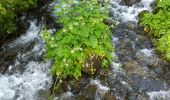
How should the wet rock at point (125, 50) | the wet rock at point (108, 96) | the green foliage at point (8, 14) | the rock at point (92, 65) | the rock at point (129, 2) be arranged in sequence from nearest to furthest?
the wet rock at point (108, 96), the rock at point (92, 65), the wet rock at point (125, 50), the green foliage at point (8, 14), the rock at point (129, 2)

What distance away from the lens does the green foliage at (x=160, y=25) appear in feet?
30.9

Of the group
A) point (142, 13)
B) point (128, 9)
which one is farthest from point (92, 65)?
point (128, 9)

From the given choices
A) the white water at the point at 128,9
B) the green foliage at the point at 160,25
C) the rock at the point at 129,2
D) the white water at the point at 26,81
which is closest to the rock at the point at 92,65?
the white water at the point at 26,81

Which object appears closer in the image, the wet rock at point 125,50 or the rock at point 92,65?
the rock at point 92,65

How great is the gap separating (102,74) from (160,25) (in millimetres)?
2918

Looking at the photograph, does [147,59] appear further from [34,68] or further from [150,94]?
[34,68]

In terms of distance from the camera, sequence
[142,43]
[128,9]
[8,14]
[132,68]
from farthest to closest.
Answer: [128,9] → [8,14] → [142,43] → [132,68]

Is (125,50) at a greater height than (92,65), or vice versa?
(92,65)

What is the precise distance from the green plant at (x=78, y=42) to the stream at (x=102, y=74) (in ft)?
1.22

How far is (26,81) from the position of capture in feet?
27.3

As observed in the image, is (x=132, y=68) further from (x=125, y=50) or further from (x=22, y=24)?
(x=22, y=24)

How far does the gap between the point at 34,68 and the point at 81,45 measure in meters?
1.54

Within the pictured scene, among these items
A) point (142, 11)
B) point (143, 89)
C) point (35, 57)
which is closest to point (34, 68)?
point (35, 57)

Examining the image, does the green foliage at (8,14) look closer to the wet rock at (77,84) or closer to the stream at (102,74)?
the stream at (102,74)
